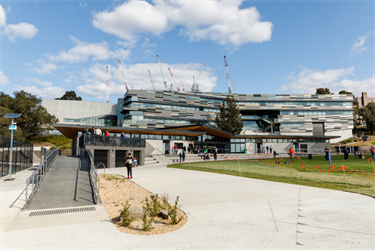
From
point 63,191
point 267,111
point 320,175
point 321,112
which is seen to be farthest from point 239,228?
point 321,112

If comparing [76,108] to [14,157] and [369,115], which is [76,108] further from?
[369,115]

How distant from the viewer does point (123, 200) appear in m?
9.80

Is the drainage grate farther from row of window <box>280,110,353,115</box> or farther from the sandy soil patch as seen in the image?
row of window <box>280,110,353,115</box>

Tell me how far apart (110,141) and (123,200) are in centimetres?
1594

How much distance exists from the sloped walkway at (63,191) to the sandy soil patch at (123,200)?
81 centimetres

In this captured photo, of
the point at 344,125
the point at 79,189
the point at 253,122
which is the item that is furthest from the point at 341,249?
the point at 344,125

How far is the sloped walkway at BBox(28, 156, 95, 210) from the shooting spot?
29.9 feet

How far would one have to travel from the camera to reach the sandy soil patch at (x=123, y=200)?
Answer: 6.24 meters

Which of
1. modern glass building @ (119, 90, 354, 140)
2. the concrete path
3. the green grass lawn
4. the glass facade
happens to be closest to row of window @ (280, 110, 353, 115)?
modern glass building @ (119, 90, 354, 140)

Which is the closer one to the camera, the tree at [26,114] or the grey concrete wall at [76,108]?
the tree at [26,114]

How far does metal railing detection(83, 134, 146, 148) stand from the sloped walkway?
9139 mm

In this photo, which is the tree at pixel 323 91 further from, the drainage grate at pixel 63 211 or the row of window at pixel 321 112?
the drainage grate at pixel 63 211

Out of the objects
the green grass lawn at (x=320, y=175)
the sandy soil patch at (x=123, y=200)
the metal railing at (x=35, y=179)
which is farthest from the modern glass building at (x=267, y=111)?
the sandy soil patch at (x=123, y=200)

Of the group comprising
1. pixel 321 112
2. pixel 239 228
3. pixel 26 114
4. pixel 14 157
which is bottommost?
pixel 239 228
